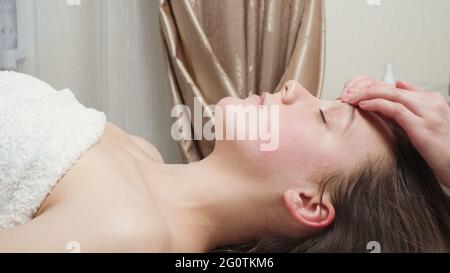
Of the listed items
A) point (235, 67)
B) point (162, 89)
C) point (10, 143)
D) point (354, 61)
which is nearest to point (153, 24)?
point (162, 89)

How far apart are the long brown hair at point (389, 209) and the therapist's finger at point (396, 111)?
74 millimetres

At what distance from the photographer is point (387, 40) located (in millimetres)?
1975

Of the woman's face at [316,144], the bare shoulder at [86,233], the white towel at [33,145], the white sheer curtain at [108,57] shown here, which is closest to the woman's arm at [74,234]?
the bare shoulder at [86,233]

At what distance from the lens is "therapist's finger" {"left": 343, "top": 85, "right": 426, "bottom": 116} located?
102cm

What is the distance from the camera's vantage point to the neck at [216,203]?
107cm

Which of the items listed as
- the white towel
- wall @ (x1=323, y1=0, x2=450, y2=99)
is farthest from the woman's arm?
wall @ (x1=323, y1=0, x2=450, y2=99)

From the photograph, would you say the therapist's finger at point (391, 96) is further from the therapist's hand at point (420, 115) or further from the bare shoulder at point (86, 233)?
the bare shoulder at point (86, 233)

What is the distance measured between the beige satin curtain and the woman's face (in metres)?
0.70

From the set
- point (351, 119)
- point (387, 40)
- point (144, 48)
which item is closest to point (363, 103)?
point (351, 119)

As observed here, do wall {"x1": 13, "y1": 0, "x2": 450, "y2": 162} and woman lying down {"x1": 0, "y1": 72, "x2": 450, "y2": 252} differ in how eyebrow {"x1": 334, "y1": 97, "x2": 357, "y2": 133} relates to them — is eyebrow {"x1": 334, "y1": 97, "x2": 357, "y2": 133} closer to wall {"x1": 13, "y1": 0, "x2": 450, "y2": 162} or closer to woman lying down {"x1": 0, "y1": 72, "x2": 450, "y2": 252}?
woman lying down {"x1": 0, "y1": 72, "x2": 450, "y2": 252}
